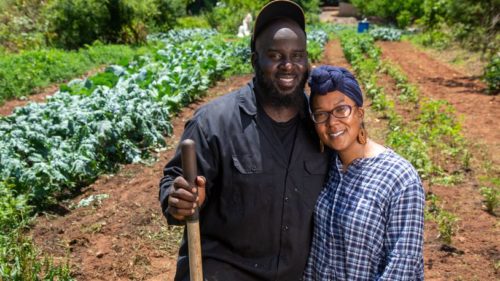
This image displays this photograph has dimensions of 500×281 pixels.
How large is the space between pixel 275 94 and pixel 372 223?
27.5 inches

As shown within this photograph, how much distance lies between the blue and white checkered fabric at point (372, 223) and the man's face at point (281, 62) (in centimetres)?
39

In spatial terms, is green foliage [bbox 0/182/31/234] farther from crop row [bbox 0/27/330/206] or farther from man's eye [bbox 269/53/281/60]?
man's eye [bbox 269/53/281/60]

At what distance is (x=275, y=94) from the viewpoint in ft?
7.88

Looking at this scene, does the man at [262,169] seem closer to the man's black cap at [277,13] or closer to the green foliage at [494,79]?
the man's black cap at [277,13]

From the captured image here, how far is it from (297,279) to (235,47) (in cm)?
1644

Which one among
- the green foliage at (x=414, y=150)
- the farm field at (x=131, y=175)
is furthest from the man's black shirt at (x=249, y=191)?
the green foliage at (x=414, y=150)

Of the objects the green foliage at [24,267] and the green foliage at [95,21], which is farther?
the green foliage at [95,21]

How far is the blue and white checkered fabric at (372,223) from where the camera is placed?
2.10m

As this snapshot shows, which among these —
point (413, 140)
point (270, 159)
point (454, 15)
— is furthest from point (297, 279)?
point (454, 15)

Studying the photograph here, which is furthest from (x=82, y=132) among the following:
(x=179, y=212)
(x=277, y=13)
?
(x=179, y=212)

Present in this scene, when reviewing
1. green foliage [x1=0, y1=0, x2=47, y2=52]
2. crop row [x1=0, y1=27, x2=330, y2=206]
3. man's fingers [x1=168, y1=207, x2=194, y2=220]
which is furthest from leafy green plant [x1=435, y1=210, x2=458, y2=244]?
green foliage [x1=0, y1=0, x2=47, y2=52]

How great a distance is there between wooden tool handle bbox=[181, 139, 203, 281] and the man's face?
1.92 ft

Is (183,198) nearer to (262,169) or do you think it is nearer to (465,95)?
(262,169)

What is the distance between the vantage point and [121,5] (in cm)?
2173
